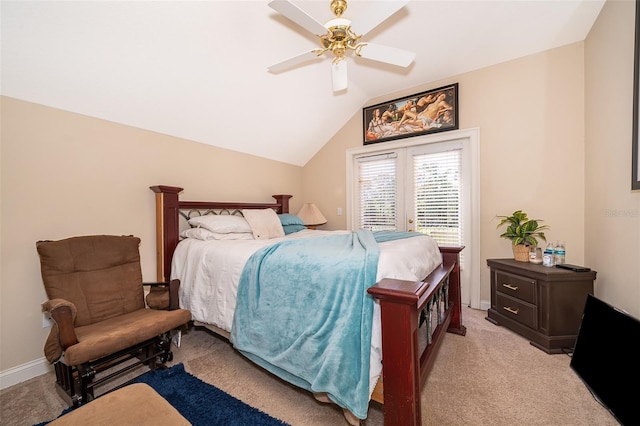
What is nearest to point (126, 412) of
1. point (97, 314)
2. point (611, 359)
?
point (97, 314)

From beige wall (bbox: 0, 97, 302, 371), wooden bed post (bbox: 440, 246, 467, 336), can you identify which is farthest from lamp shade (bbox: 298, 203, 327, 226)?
wooden bed post (bbox: 440, 246, 467, 336)

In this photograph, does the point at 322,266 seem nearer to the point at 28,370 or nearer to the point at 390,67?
the point at 28,370

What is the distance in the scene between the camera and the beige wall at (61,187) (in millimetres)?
1871

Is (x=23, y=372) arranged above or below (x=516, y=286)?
below

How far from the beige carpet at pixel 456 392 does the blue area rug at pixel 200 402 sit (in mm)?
70

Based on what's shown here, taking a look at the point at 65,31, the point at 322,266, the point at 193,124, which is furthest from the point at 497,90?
the point at 65,31

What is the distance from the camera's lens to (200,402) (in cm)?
161

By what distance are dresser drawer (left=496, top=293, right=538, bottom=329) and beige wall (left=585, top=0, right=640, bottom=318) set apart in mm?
553

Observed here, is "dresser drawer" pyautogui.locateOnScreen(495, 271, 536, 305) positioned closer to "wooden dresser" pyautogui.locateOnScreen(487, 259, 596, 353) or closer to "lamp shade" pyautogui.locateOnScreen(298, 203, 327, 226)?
"wooden dresser" pyautogui.locateOnScreen(487, 259, 596, 353)

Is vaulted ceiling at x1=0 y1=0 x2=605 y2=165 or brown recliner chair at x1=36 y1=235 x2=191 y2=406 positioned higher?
vaulted ceiling at x1=0 y1=0 x2=605 y2=165

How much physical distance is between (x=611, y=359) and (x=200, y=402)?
2204 millimetres

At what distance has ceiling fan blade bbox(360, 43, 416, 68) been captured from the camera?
81.2 inches

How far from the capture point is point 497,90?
310 centimetres

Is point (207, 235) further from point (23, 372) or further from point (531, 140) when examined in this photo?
point (531, 140)
